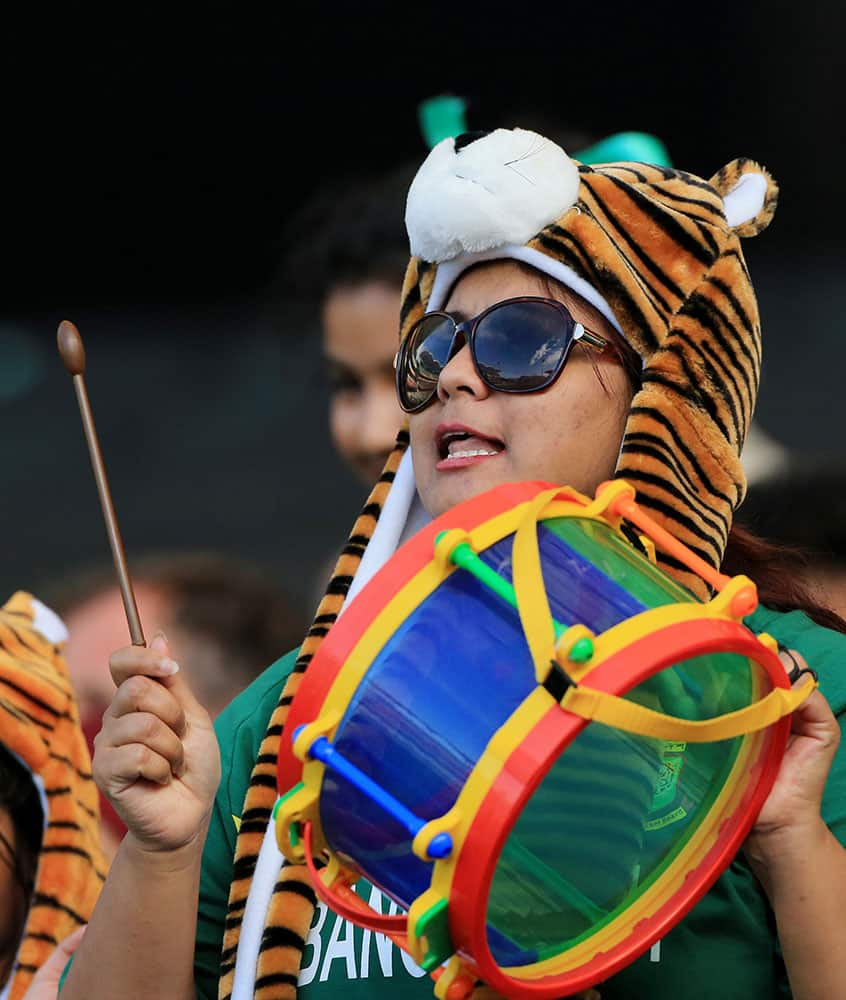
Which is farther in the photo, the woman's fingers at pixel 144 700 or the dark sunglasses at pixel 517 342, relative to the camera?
the dark sunglasses at pixel 517 342

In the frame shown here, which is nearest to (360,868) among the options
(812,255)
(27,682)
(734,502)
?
(734,502)

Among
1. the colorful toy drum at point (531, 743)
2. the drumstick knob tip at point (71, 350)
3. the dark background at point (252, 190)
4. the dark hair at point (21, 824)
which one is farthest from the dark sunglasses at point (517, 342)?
the dark background at point (252, 190)

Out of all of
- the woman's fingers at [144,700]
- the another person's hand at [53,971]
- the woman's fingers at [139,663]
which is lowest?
the another person's hand at [53,971]

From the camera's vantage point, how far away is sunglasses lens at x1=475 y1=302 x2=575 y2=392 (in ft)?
6.25

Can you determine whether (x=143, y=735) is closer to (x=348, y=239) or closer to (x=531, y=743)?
(x=531, y=743)

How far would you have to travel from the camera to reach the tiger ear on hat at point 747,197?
2.20 meters

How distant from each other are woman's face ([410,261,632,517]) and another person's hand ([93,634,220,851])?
0.40m

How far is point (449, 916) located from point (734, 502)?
78 cm

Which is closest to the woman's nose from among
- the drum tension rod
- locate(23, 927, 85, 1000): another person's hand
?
the drum tension rod

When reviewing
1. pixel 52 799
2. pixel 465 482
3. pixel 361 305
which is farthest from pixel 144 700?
pixel 361 305

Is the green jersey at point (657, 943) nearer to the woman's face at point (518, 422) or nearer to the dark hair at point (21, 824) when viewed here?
the woman's face at point (518, 422)

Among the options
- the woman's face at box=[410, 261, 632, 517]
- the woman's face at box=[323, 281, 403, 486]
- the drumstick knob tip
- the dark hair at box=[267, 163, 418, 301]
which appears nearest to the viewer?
the drumstick knob tip

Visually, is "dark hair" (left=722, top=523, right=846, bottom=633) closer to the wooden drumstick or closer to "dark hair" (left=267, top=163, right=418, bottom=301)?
the wooden drumstick

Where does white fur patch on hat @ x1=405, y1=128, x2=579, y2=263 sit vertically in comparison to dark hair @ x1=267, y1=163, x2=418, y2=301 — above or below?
below
